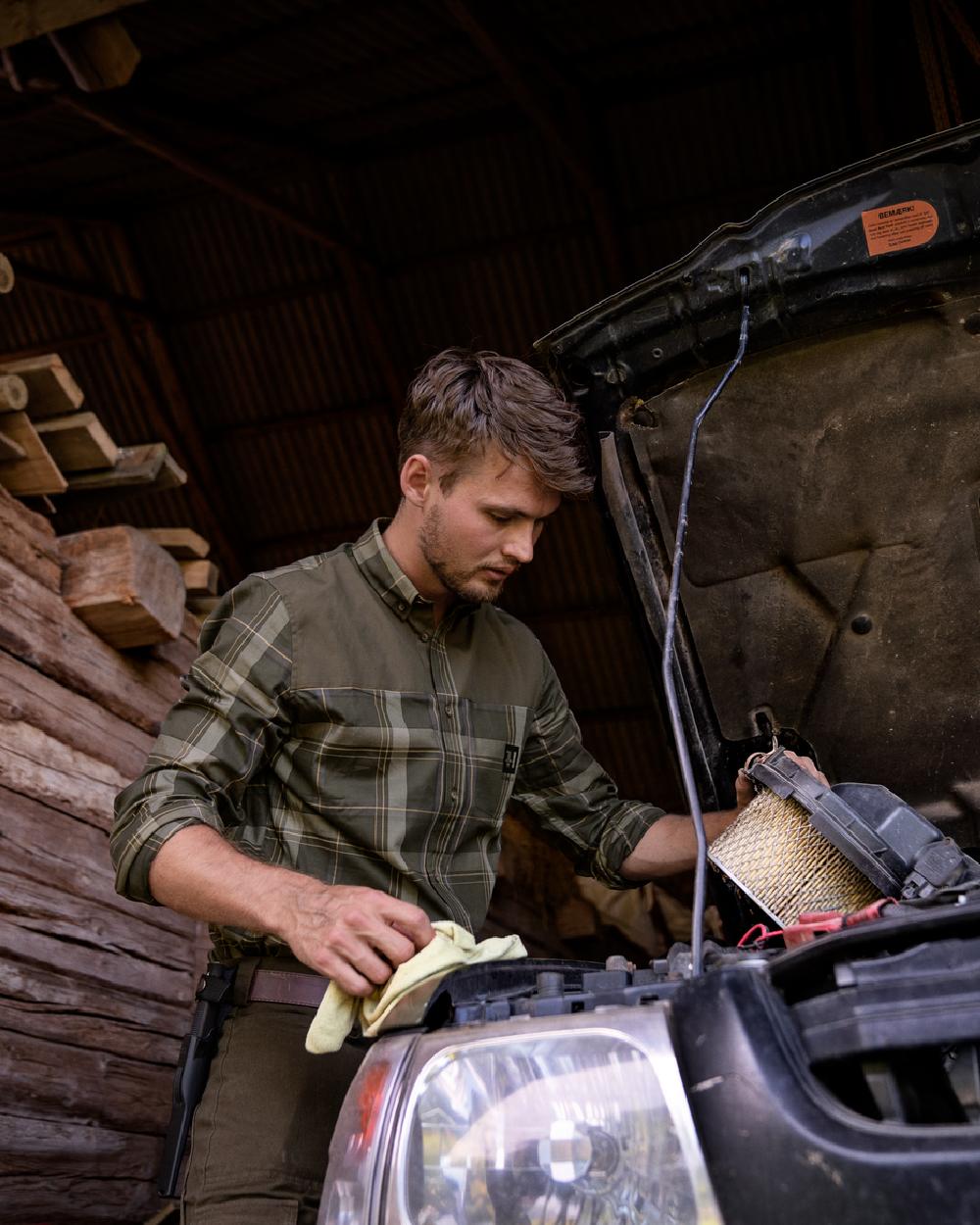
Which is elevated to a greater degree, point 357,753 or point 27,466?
point 27,466

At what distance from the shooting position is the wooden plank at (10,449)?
3803mm

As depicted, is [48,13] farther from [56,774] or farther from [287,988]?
[287,988]

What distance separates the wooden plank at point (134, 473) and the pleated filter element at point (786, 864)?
9.59 feet

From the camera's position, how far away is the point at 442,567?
8.14 ft

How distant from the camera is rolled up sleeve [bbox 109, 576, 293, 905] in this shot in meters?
1.96

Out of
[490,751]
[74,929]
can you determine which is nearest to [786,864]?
[490,751]

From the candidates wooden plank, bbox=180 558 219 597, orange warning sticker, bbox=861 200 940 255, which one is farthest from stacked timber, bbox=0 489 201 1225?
orange warning sticker, bbox=861 200 940 255

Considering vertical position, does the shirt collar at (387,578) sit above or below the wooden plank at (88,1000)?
above

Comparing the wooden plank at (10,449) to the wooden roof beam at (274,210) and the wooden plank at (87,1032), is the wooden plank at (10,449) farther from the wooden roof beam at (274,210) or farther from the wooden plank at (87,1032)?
the wooden roof beam at (274,210)

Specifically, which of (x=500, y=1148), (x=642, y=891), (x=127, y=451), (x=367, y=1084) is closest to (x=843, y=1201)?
(x=500, y=1148)

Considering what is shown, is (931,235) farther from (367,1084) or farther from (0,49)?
(0,49)

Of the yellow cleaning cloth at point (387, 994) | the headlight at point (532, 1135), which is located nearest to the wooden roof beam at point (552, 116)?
the yellow cleaning cloth at point (387, 994)

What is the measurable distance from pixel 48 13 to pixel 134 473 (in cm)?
155

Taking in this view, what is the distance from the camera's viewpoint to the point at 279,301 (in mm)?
8289
